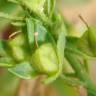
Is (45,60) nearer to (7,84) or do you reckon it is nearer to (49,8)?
(49,8)

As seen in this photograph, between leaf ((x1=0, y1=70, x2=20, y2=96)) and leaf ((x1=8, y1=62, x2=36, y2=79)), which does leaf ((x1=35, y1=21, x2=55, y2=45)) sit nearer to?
leaf ((x1=8, y1=62, x2=36, y2=79))

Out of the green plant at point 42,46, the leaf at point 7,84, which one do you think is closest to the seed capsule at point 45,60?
the green plant at point 42,46

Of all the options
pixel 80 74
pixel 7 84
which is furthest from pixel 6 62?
pixel 7 84

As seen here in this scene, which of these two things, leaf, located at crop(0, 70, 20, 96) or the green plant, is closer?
the green plant

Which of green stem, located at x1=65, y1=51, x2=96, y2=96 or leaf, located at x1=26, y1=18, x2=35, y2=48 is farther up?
leaf, located at x1=26, y1=18, x2=35, y2=48

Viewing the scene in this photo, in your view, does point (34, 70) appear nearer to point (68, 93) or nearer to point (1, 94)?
point (68, 93)

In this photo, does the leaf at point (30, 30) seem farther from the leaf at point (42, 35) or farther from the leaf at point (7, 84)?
the leaf at point (7, 84)

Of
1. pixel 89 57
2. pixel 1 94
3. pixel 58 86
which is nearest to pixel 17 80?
pixel 1 94

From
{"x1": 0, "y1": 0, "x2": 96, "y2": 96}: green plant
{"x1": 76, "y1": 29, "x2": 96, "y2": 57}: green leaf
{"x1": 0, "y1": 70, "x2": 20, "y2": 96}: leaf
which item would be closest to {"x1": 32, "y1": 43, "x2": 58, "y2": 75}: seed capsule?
{"x1": 0, "y1": 0, "x2": 96, "y2": 96}: green plant
